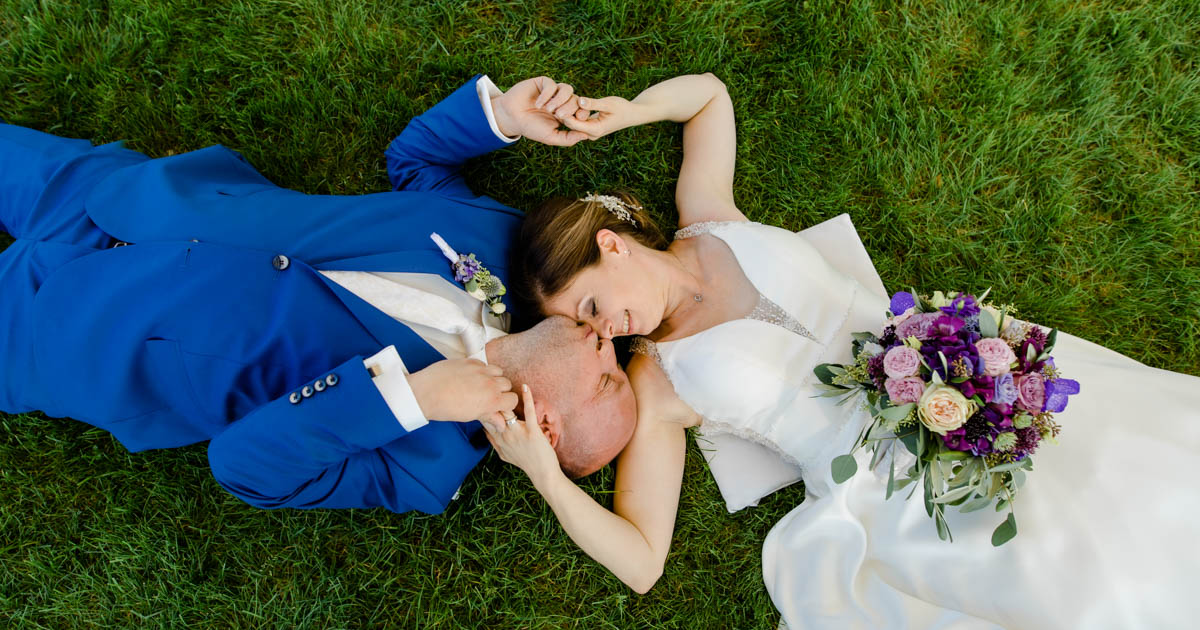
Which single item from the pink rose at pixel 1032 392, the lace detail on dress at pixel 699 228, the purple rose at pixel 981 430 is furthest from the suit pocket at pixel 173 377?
the pink rose at pixel 1032 392

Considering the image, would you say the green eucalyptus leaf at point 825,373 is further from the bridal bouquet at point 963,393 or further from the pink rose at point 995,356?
the pink rose at point 995,356

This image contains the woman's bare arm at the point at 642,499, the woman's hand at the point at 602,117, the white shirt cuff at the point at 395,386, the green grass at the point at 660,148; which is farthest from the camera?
the green grass at the point at 660,148

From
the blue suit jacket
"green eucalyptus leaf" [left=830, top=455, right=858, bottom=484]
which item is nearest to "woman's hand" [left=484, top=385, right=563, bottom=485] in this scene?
the blue suit jacket

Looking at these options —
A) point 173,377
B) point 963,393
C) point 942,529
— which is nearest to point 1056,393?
point 963,393

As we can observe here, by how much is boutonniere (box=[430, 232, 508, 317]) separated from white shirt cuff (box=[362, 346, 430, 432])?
19.2 inches

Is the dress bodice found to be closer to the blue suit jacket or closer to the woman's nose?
the woman's nose

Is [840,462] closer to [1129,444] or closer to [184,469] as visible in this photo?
[1129,444]

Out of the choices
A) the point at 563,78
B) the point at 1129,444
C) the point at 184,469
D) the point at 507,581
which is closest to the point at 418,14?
the point at 563,78

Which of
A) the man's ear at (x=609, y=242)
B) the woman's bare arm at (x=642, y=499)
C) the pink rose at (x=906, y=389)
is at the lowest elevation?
the woman's bare arm at (x=642, y=499)

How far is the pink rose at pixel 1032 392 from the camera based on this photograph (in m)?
2.48

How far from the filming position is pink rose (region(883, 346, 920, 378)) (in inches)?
99.3

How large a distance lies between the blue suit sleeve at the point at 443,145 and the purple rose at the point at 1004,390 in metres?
2.49

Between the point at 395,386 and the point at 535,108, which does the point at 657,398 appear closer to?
the point at 395,386

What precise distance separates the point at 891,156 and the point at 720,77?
1.14m
